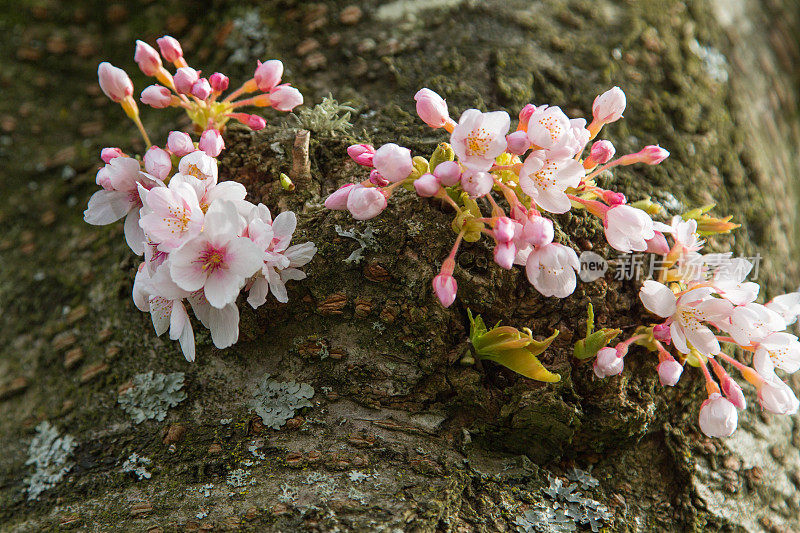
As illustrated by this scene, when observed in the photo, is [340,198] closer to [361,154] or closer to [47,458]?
[361,154]

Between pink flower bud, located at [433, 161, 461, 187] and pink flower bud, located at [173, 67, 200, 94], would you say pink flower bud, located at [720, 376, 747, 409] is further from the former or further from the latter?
pink flower bud, located at [173, 67, 200, 94]

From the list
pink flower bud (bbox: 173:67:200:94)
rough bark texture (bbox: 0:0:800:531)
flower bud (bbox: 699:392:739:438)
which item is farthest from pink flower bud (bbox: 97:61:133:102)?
flower bud (bbox: 699:392:739:438)

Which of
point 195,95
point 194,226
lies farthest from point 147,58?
point 194,226

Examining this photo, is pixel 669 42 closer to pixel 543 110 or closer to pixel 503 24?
pixel 503 24

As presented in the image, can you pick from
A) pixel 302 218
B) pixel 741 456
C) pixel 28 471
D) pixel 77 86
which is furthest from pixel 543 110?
pixel 77 86

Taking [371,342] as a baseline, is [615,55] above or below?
above

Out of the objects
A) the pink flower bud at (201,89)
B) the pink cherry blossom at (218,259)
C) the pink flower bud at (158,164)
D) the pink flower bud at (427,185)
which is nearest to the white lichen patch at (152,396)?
the pink cherry blossom at (218,259)
